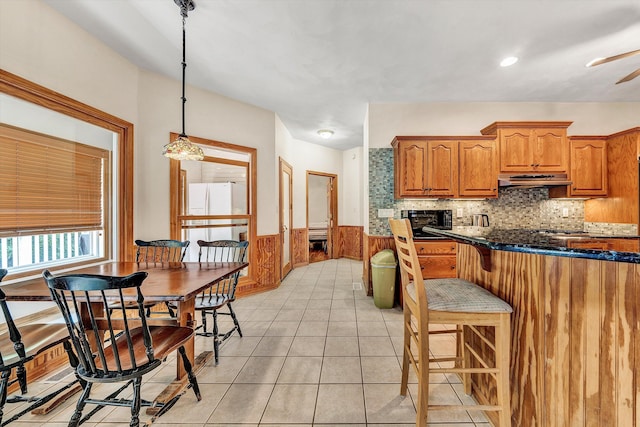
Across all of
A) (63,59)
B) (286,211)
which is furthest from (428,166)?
(63,59)

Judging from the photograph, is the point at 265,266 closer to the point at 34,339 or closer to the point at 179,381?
the point at 179,381

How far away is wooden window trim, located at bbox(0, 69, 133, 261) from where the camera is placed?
205 centimetres

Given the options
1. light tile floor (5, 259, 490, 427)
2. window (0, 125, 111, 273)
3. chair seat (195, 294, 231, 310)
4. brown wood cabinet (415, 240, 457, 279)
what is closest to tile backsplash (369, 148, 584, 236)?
brown wood cabinet (415, 240, 457, 279)

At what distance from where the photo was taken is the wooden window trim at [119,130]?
2.05 meters

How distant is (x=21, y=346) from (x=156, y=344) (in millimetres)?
671

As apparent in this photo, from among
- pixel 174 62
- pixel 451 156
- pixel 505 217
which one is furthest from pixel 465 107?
pixel 174 62

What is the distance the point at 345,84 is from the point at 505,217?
3000 millimetres

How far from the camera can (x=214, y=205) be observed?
371 cm

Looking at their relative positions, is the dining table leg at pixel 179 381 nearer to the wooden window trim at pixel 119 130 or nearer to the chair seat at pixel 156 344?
the chair seat at pixel 156 344

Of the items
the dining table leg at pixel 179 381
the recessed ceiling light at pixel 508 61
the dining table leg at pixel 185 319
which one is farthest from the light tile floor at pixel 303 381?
the recessed ceiling light at pixel 508 61

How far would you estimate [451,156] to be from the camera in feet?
11.6

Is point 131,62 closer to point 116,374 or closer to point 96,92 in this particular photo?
point 96,92

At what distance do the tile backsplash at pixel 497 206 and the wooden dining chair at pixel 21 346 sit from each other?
10.9 feet

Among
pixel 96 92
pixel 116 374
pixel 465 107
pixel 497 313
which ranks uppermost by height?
pixel 465 107
